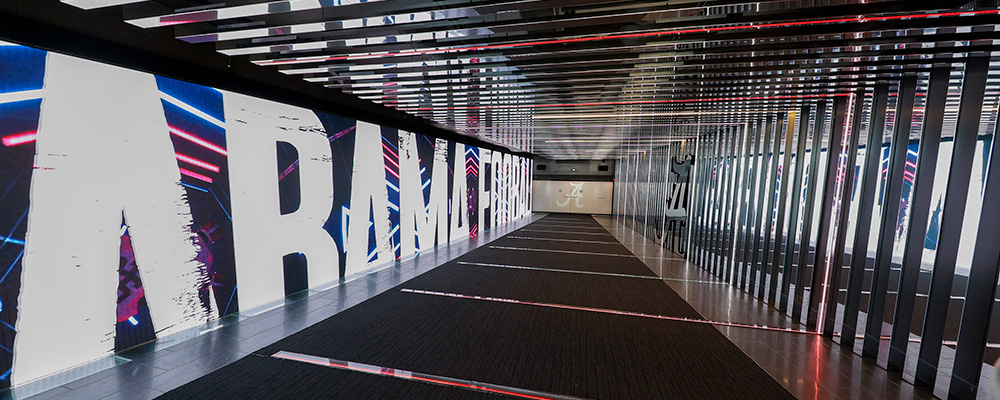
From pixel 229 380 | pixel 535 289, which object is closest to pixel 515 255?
pixel 535 289

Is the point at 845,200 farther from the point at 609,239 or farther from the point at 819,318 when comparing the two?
the point at 609,239

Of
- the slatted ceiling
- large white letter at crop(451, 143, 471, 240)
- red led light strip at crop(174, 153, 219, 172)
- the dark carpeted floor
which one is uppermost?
the slatted ceiling

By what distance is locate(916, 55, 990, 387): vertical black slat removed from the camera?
9.79 ft

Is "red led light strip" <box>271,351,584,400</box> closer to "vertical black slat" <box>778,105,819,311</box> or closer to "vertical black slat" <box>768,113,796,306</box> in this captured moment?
"vertical black slat" <box>778,105,819,311</box>

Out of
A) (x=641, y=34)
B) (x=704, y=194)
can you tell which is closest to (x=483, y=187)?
(x=704, y=194)

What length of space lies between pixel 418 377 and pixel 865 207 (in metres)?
4.49

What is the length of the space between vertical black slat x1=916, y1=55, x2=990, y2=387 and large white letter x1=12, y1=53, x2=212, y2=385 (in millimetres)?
6257

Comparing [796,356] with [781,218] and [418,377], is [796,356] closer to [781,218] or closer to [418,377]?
[781,218]

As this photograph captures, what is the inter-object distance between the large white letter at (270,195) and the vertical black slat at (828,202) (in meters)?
6.03

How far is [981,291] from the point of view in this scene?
109 inches

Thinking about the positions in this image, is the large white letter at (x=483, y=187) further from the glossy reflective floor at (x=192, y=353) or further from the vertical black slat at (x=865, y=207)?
the vertical black slat at (x=865, y=207)

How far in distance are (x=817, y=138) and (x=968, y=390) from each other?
9.43ft

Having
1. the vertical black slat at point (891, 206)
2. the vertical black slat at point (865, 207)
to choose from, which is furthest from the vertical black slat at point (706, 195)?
the vertical black slat at point (891, 206)

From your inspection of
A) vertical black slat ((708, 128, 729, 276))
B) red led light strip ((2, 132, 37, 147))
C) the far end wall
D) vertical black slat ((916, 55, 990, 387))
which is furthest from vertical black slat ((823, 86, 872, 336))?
the far end wall
